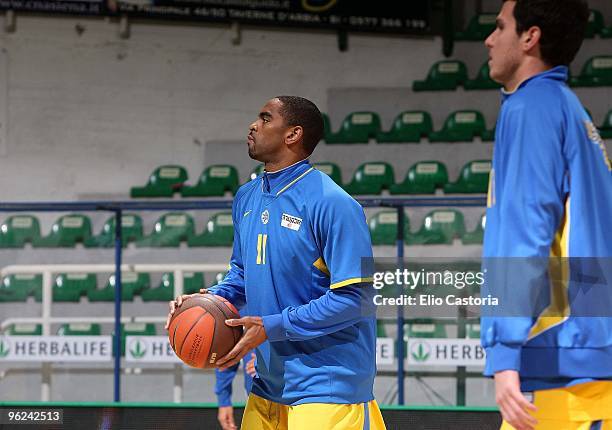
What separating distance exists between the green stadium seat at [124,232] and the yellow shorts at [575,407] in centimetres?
547

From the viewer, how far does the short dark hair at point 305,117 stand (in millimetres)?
3418

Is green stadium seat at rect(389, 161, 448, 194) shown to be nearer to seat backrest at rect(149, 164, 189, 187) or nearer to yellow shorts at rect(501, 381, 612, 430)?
seat backrest at rect(149, 164, 189, 187)

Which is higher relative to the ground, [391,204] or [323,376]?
[391,204]

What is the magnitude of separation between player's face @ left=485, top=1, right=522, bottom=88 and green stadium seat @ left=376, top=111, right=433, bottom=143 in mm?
8902

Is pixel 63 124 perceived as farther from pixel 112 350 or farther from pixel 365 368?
pixel 365 368

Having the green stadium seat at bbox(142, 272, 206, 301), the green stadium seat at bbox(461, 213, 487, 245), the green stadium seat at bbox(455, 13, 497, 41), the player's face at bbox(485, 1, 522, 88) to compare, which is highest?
the green stadium seat at bbox(455, 13, 497, 41)

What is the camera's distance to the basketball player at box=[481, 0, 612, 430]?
2004 mm

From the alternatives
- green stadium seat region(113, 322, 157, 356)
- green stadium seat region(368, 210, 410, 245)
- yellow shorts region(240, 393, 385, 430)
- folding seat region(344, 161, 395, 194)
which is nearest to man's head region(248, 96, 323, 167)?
yellow shorts region(240, 393, 385, 430)

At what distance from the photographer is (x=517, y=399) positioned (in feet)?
6.45

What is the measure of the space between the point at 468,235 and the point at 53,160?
262 inches

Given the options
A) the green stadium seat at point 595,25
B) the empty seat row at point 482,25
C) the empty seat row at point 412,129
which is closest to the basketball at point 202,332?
the empty seat row at point 412,129

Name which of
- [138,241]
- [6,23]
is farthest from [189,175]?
[138,241]

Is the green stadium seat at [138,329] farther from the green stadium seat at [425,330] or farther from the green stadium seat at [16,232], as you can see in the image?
the green stadium seat at [425,330]

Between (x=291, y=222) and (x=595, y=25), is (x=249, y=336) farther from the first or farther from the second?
(x=595, y=25)
